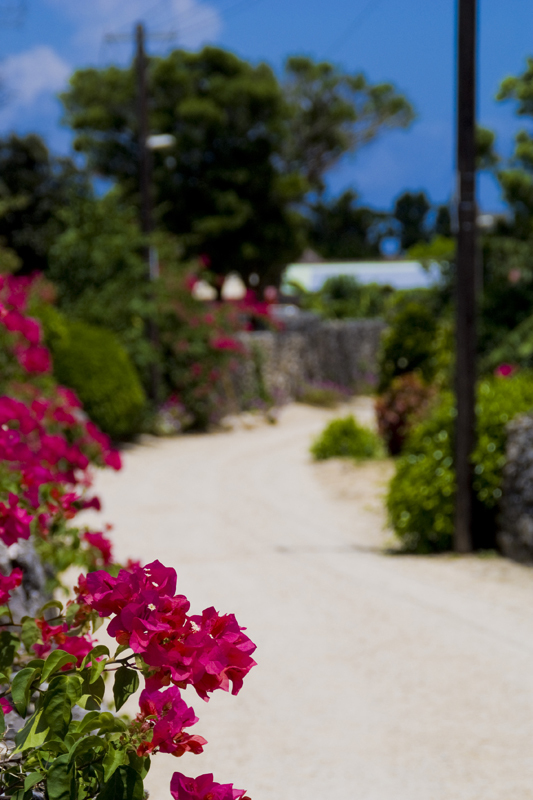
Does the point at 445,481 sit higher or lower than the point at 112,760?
lower

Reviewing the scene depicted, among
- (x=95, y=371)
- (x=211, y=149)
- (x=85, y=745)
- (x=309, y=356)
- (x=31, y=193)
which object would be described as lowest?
(x=309, y=356)

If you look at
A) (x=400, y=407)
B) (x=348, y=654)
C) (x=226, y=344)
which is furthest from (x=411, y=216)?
(x=348, y=654)

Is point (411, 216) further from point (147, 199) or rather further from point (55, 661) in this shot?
point (55, 661)

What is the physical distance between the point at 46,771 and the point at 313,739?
2.10 m

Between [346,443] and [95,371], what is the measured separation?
11.7 ft

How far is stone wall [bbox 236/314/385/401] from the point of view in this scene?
17.9 m

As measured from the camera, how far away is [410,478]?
6.75 m

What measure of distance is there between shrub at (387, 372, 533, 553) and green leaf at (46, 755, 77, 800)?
5.17 meters

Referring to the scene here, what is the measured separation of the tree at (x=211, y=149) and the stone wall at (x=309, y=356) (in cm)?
448

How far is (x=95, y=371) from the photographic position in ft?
40.5

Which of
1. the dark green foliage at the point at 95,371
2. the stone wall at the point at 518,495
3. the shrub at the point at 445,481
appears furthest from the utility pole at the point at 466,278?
the dark green foliage at the point at 95,371

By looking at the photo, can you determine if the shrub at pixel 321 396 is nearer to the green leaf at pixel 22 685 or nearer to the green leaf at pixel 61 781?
the green leaf at pixel 22 685

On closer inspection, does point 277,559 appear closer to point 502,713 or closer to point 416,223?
point 502,713

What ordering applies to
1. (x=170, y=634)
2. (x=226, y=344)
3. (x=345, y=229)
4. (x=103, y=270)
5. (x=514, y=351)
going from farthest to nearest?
1. (x=345, y=229)
2. (x=226, y=344)
3. (x=103, y=270)
4. (x=514, y=351)
5. (x=170, y=634)
